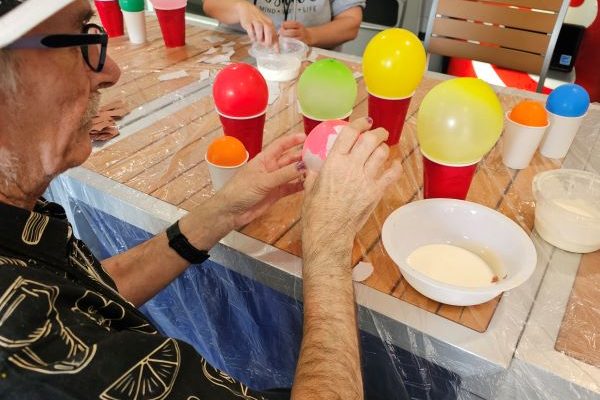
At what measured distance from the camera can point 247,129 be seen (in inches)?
Answer: 42.0

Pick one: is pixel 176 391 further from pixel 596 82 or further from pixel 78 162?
pixel 596 82

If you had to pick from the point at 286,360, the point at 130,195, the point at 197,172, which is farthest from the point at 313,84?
the point at 286,360

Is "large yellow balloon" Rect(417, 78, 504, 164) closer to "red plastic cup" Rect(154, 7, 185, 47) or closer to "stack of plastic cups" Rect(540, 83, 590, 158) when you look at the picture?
"stack of plastic cups" Rect(540, 83, 590, 158)

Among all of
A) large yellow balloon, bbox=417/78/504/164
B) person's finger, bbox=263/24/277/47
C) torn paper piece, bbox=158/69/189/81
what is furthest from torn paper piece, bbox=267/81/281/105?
large yellow balloon, bbox=417/78/504/164

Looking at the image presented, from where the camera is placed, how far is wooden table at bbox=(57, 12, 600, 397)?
0.73 metres

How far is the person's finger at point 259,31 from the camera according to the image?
1573mm

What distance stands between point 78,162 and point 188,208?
31 cm

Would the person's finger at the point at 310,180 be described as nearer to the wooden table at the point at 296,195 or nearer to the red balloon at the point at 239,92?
the wooden table at the point at 296,195

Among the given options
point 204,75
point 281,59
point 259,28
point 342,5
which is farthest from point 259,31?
point 342,5

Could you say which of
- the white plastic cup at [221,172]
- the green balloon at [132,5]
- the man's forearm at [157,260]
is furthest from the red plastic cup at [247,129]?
the green balloon at [132,5]

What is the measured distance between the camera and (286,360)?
112 cm

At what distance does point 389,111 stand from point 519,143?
0.95 feet

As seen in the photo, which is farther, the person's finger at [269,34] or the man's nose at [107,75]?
the person's finger at [269,34]

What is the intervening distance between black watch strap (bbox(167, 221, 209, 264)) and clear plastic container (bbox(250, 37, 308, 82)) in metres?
0.71
